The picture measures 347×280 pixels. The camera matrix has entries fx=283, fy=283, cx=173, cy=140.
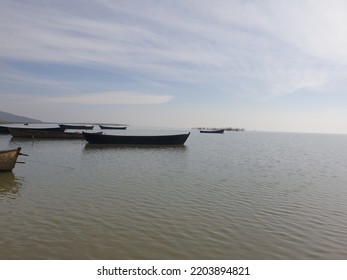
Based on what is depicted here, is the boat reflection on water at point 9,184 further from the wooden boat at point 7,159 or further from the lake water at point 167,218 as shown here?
the wooden boat at point 7,159

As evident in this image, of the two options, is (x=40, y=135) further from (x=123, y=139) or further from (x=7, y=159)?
(x=7, y=159)

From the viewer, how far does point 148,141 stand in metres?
44.3

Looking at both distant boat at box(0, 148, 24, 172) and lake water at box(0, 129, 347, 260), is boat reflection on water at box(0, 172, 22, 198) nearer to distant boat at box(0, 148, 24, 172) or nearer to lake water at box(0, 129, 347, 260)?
lake water at box(0, 129, 347, 260)

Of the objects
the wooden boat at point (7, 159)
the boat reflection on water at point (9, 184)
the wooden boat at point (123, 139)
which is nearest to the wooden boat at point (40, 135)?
the wooden boat at point (123, 139)

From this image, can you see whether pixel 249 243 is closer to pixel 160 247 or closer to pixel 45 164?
pixel 160 247

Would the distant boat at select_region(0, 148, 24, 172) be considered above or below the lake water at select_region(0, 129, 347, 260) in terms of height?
above

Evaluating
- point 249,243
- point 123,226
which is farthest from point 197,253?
point 123,226

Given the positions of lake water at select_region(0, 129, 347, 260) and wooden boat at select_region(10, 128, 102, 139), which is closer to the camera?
lake water at select_region(0, 129, 347, 260)

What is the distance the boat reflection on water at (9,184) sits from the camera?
41.9 ft

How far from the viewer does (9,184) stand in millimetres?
14328

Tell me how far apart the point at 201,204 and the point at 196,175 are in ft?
24.6

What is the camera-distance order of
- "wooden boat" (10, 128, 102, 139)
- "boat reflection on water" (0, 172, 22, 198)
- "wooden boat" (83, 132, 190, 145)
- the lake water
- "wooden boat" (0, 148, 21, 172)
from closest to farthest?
the lake water → "boat reflection on water" (0, 172, 22, 198) → "wooden boat" (0, 148, 21, 172) → "wooden boat" (83, 132, 190, 145) → "wooden boat" (10, 128, 102, 139)

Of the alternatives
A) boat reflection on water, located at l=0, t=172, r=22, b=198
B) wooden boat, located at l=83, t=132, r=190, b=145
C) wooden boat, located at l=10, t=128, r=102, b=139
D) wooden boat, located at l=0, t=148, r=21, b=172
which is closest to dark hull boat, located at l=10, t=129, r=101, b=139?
wooden boat, located at l=10, t=128, r=102, b=139

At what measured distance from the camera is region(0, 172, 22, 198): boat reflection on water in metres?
12.8
